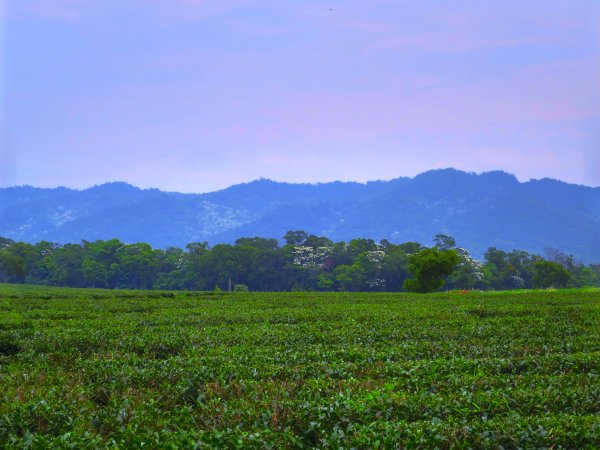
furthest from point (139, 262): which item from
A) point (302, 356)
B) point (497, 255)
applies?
point (302, 356)

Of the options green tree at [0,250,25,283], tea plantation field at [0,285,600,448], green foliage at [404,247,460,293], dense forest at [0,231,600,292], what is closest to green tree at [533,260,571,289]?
dense forest at [0,231,600,292]

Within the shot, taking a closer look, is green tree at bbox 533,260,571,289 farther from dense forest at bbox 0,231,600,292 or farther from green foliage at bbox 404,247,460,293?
green foliage at bbox 404,247,460,293

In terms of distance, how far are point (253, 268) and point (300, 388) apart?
346 ft

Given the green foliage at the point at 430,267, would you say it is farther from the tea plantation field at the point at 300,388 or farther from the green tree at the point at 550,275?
the tea plantation field at the point at 300,388

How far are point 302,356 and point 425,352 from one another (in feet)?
12.6

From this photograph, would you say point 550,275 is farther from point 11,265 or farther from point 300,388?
point 300,388

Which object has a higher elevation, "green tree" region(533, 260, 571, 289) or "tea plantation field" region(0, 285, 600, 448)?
"green tree" region(533, 260, 571, 289)

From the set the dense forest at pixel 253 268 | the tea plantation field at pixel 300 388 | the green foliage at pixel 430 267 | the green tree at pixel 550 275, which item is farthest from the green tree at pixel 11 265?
the green tree at pixel 550 275

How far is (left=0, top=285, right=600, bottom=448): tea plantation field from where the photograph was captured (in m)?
8.41

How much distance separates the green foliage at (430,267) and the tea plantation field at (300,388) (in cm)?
5079

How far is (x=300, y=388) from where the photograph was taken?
38.1ft

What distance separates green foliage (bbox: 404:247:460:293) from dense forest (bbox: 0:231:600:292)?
107 feet

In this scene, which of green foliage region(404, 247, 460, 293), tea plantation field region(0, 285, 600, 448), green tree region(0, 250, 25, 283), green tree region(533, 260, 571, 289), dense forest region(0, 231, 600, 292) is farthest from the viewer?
dense forest region(0, 231, 600, 292)

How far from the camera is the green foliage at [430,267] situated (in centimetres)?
7362
